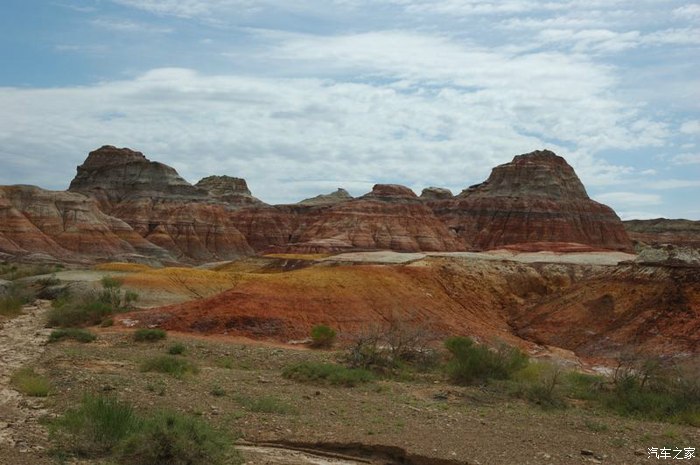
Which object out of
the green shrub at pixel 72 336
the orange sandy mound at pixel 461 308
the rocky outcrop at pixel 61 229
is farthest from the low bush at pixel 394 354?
the rocky outcrop at pixel 61 229

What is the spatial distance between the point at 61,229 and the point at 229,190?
6429 centimetres

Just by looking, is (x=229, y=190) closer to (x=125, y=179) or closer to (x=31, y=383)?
(x=125, y=179)

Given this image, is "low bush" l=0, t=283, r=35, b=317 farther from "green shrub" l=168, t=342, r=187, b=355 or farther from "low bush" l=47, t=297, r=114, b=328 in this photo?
"green shrub" l=168, t=342, r=187, b=355

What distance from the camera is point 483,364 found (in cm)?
2269

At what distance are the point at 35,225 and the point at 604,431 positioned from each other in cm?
9464

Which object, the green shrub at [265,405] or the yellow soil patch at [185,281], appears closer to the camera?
the green shrub at [265,405]

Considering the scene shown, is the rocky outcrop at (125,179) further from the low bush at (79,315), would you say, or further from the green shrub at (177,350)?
the green shrub at (177,350)

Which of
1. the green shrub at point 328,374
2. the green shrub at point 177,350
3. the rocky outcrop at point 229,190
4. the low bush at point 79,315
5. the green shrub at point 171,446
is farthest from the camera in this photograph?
the rocky outcrop at point 229,190

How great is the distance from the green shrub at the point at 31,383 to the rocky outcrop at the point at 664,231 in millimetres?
106514

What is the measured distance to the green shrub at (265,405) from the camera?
16.5 metres

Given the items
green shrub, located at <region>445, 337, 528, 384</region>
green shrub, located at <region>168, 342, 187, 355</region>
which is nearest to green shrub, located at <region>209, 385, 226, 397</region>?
green shrub, located at <region>445, 337, 528, 384</region>

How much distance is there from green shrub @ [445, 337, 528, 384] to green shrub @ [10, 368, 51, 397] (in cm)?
1154

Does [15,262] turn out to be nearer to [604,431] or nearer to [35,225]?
[35,225]

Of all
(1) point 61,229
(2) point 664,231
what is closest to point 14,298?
(1) point 61,229
